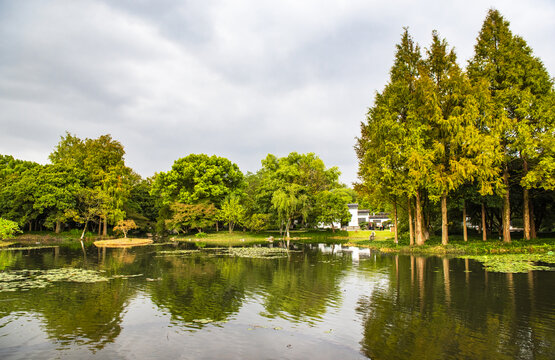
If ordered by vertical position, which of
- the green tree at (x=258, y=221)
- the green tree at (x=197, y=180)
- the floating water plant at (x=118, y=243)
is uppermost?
the green tree at (x=197, y=180)

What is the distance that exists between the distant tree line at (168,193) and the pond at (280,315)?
33.4 m

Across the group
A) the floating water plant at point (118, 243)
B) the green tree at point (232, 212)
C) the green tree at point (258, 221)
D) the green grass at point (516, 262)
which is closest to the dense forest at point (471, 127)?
the green grass at point (516, 262)

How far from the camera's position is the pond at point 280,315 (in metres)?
7.27

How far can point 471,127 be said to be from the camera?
23.9 meters

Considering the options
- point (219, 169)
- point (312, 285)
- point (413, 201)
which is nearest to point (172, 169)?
point (219, 169)

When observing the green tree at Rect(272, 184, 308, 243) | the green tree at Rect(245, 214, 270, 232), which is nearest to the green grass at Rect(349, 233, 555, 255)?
the green tree at Rect(272, 184, 308, 243)

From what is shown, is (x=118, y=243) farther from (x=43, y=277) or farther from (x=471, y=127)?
(x=471, y=127)

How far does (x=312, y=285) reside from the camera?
14219 millimetres

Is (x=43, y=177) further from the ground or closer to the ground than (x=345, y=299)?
further from the ground

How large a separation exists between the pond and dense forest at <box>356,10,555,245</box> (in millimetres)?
10286

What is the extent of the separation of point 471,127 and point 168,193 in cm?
4784

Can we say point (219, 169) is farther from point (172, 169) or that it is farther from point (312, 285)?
point (312, 285)

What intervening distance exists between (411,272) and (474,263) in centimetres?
536

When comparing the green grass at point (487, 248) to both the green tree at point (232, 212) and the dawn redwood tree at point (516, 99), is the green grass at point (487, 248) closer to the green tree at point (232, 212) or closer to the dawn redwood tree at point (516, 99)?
the dawn redwood tree at point (516, 99)
